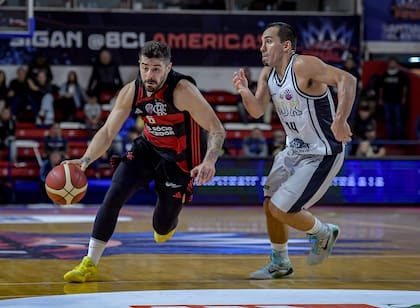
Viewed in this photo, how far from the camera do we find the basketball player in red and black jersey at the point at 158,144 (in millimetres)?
7297

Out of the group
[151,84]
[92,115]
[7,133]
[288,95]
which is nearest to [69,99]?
[92,115]

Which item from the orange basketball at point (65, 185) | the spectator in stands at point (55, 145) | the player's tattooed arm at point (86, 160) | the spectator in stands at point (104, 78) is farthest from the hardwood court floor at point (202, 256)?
the spectator in stands at point (104, 78)

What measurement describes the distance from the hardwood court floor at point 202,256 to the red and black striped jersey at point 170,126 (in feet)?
3.28

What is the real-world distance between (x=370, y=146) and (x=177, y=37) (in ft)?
17.4

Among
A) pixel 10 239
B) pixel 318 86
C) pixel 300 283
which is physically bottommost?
pixel 10 239

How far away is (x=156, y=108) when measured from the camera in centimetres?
752

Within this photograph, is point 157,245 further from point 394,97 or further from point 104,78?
point 394,97

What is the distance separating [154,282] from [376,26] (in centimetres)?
1550

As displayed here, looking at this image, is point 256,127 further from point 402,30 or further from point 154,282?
point 154,282

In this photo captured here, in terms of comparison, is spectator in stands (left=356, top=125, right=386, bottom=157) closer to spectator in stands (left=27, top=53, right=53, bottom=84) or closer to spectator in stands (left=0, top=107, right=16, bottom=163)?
spectator in stands (left=27, top=53, right=53, bottom=84)

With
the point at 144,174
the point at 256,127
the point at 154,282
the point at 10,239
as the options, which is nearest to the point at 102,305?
the point at 154,282

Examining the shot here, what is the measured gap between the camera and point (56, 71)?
21078mm

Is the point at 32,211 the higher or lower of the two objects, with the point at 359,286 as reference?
lower

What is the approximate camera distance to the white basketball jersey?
741 cm
